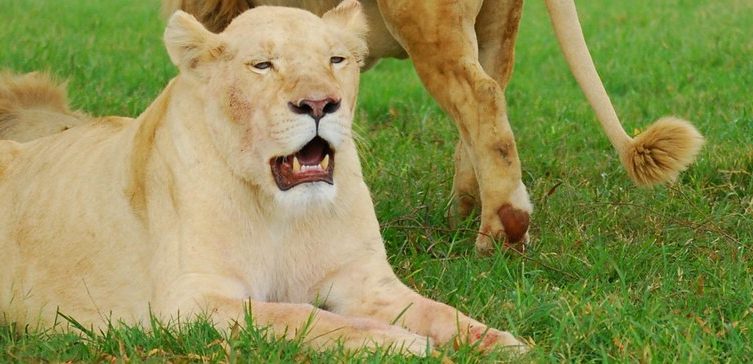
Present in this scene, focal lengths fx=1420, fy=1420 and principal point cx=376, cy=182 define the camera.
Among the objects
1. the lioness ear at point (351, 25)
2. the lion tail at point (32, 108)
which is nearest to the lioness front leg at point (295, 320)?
the lioness ear at point (351, 25)

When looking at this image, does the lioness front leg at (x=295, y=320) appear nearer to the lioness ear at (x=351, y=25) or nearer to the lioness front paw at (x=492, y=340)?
the lioness front paw at (x=492, y=340)

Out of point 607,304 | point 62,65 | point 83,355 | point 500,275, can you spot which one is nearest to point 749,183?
point 500,275

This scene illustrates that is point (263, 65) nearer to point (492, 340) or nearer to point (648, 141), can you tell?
point (492, 340)

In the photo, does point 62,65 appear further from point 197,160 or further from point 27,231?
point 197,160

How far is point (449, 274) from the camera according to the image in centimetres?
388

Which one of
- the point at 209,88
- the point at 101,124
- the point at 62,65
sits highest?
the point at 209,88

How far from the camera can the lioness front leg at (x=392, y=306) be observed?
3.06 metres

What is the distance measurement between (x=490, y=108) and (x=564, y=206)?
0.61 metres

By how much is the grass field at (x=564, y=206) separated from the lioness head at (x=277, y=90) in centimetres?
40

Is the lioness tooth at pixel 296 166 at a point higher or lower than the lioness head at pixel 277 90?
lower

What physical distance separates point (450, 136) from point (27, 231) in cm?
293

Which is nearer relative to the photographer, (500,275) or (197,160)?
(197,160)

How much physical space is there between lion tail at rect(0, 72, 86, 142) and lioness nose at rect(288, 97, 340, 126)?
88.4 inches

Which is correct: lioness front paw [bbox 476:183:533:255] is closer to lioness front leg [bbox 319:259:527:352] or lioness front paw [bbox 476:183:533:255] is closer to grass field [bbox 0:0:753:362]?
grass field [bbox 0:0:753:362]
